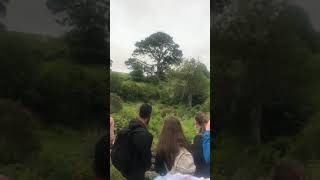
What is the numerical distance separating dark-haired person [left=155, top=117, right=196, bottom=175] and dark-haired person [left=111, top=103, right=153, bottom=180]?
0.14 meters

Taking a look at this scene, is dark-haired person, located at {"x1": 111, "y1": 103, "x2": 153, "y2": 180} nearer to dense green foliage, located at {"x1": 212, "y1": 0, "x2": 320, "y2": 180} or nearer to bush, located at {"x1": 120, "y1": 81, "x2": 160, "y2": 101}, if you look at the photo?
bush, located at {"x1": 120, "y1": 81, "x2": 160, "y2": 101}

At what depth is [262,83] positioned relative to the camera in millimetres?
6422

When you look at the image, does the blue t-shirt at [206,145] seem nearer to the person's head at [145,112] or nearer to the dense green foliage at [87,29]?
the person's head at [145,112]

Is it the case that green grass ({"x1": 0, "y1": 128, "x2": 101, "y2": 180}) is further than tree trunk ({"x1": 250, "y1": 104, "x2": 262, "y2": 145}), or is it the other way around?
tree trunk ({"x1": 250, "y1": 104, "x2": 262, "y2": 145})

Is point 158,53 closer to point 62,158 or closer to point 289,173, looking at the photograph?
point 62,158

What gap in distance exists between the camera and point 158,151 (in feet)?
19.8

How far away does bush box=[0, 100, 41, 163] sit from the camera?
19.5 ft

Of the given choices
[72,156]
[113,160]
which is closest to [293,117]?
[113,160]

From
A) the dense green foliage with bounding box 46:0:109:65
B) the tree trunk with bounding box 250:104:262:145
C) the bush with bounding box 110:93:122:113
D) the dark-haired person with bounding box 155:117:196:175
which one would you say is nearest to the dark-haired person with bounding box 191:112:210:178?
the dark-haired person with bounding box 155:117:196:175

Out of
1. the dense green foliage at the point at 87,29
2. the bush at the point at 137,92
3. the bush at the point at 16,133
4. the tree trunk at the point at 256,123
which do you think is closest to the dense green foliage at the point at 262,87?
the tree trunk at the point at 256,123

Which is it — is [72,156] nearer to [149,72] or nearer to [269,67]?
[149,72]

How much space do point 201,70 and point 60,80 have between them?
1.67m

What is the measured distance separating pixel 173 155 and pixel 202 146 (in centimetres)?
51

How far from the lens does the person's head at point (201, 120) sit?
6305 millimetres
